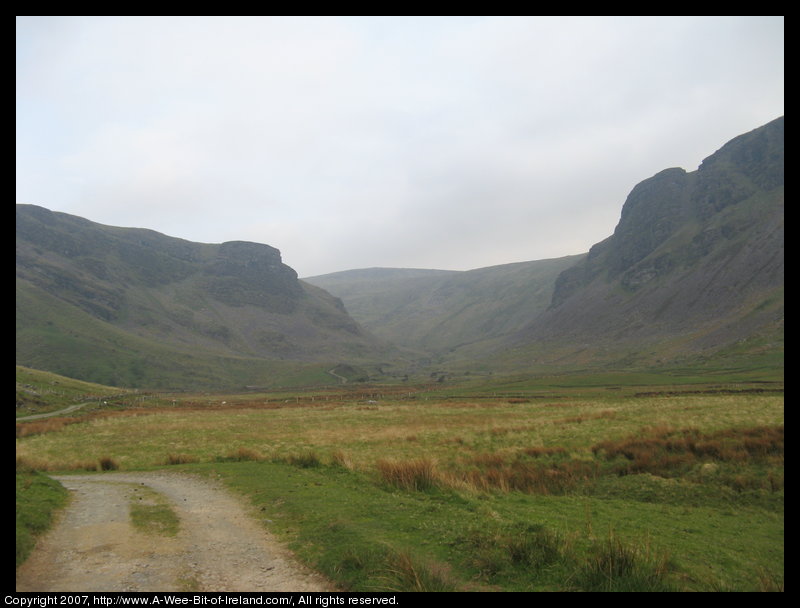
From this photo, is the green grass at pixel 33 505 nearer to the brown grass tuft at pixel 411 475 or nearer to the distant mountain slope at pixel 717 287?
the brown grass tuft at pixel 411 475

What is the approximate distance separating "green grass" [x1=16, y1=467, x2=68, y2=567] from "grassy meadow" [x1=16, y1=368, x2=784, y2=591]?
3.11 metres

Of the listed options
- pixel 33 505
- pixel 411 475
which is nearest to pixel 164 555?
pixel 33 505

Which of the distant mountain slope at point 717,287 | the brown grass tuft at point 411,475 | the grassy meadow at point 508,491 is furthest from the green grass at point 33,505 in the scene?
the distant mountain slope at point 717,287

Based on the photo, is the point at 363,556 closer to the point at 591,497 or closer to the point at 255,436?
the point at 591,497

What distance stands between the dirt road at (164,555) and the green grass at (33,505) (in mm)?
269

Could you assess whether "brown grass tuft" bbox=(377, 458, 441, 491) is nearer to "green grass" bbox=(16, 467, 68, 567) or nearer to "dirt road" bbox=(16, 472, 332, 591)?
"dirt road" bbox=(16, 472, 332, 591)

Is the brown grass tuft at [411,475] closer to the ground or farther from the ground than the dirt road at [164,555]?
closer to the ground

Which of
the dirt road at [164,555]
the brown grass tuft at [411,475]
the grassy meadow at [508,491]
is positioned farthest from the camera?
the brown grass tuft at [411,475]

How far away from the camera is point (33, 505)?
41.8ft

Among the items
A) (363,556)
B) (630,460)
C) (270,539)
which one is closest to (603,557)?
(363,556)

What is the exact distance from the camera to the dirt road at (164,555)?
8141 millimetres

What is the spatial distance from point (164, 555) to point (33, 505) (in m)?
5.97

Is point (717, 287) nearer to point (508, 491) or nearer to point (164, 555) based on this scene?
point (508, 491)
